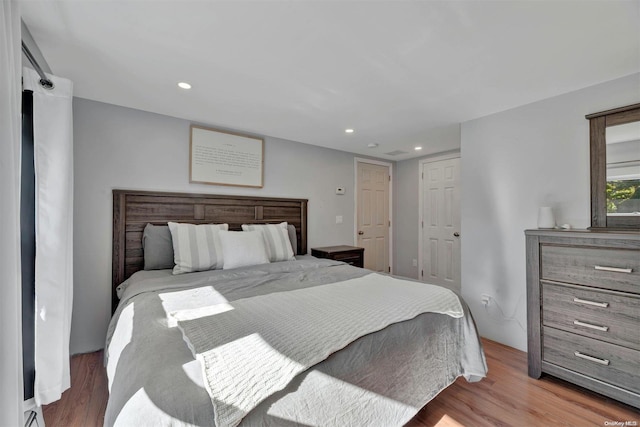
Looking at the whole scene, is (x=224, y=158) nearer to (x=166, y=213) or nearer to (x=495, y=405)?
(x=166, y=213)

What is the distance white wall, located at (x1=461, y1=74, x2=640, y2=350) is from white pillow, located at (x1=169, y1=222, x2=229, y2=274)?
2.58 metres

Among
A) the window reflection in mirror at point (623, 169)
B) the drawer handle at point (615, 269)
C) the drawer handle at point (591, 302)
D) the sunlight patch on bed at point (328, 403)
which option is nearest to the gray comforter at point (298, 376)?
the sunlight patch on bed at point (328, 403)

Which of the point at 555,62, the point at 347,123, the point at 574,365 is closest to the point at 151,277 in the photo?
the point at 347,123

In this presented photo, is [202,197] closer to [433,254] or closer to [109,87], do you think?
[109,87]

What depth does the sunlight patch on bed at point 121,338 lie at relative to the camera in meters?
1.20

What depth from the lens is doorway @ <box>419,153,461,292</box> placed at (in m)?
4.08

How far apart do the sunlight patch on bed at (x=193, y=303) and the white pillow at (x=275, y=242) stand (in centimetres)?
107

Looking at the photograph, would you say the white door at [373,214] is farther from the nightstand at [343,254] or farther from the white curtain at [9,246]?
the white curtain at [9,246]

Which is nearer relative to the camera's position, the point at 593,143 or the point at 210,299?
the point at 210,299

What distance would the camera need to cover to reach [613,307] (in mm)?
1758

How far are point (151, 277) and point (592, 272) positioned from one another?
320 centimetres

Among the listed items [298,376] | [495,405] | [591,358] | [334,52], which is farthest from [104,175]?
[591,358]

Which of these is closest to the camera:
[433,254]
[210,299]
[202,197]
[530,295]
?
[210,299]

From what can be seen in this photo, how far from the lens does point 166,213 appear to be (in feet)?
9.15
